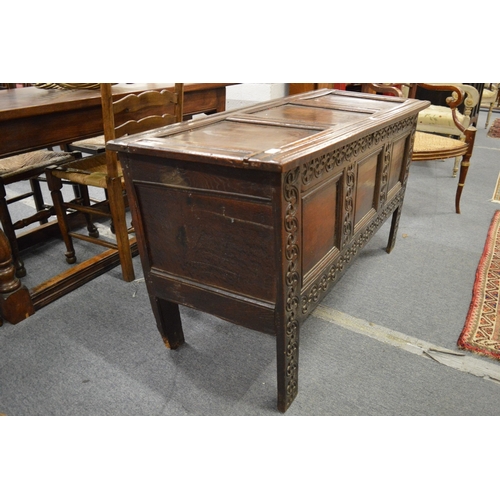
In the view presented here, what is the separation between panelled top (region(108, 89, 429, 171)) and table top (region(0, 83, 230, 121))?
24.4 inches

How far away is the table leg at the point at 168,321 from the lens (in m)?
1.55

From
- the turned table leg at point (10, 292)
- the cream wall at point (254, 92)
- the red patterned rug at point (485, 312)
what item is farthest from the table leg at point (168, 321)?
the cream wall at point (254, 92)

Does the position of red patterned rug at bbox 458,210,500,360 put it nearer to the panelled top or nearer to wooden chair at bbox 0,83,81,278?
the panelled top

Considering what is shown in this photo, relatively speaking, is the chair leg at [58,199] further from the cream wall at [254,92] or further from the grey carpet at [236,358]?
the cream wall at [254,92]

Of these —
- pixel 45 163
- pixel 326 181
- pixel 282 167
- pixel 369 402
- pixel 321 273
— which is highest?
pixel 282 167

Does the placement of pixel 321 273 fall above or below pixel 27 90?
below

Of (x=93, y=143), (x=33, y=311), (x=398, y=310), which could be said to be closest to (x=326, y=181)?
(x=398, y=310)

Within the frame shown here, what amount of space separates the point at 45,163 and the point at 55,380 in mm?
1231

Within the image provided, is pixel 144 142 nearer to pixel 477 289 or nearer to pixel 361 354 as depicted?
pixel 361 354

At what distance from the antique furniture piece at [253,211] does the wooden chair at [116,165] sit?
44 centimetres

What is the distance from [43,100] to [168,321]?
1104mm

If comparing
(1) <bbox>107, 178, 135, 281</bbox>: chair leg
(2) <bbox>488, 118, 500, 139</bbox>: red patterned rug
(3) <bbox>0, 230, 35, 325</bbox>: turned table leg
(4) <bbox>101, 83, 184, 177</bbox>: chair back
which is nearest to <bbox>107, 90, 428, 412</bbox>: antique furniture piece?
(4) <bbox>101, 83, 184, 177</bbox>: chair back

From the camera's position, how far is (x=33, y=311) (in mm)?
1870

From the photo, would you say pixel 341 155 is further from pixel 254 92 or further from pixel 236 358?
pixel 254 92
